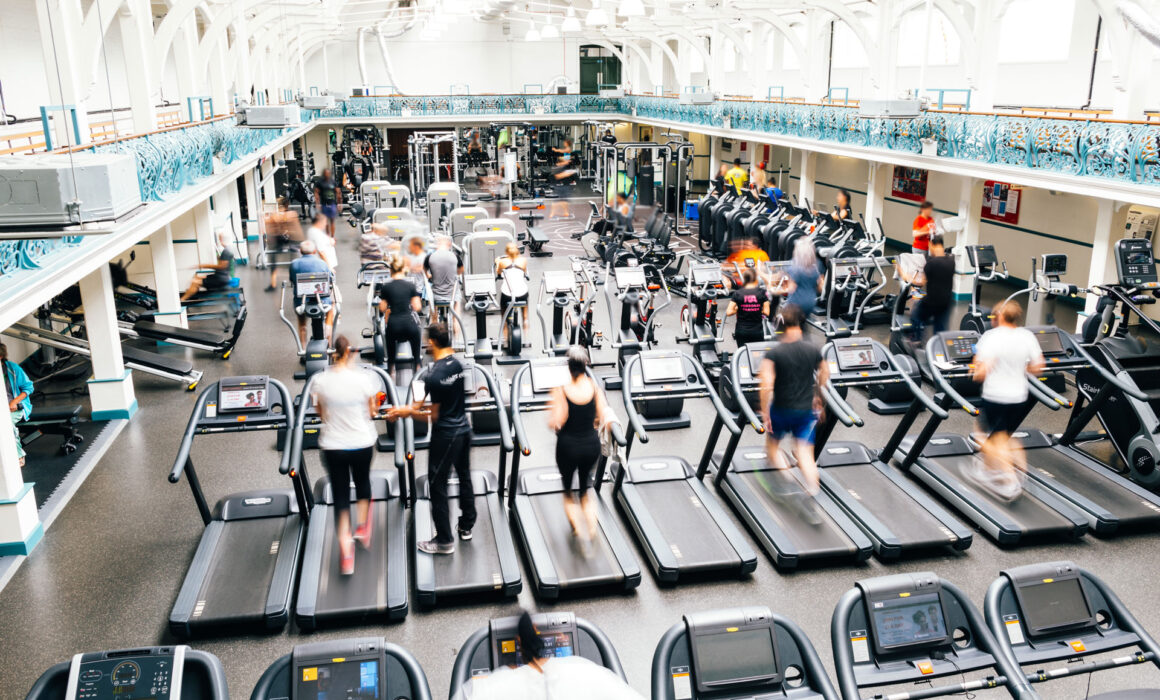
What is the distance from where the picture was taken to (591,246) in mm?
18359

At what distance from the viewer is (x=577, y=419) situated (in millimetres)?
5719

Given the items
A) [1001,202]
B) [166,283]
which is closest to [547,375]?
[166,283]

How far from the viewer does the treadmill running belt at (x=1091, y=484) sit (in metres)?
6.56

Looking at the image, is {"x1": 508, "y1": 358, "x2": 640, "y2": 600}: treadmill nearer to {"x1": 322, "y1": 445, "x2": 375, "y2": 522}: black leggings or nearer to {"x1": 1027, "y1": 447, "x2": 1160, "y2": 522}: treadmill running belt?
{"x1": 322, "y1": 445, "x2": 375, "y2": 522}: black leggings

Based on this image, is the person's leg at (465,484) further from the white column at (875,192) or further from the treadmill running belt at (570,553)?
the white column at (875,192)

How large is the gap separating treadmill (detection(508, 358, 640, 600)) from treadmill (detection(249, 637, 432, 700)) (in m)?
2.01

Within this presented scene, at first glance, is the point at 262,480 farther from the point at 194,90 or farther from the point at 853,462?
the point at 194,90

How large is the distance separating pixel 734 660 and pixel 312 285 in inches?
296

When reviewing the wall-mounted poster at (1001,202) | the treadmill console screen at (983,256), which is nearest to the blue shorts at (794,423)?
the treadmill console screen at (983,256)

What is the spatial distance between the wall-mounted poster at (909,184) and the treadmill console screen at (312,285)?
1180cm

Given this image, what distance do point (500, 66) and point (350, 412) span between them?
29069mm

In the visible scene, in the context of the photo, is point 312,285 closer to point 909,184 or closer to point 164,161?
point 164,161

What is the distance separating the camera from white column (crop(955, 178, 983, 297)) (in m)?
12.9

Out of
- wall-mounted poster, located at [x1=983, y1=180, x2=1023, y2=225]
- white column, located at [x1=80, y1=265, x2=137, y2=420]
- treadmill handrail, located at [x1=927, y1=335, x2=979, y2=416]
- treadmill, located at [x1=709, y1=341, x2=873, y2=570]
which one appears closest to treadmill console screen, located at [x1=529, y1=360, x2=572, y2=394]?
treadmill, located at [x1=709, y1=341, x2=873, y2=570]
